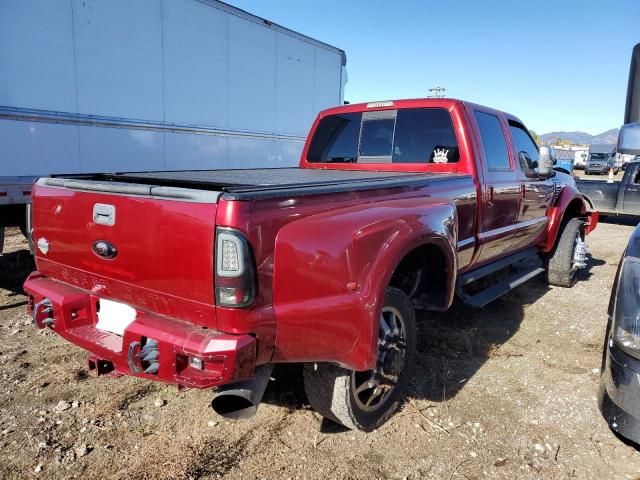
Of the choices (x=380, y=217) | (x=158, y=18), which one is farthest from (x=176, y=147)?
(x=380, y=217)

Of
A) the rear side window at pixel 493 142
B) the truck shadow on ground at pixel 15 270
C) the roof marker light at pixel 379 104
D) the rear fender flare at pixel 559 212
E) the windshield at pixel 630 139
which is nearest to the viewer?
the windshield at pixel 630 139

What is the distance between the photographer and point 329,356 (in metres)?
2.27

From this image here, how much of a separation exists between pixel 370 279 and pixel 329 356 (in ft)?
1.38

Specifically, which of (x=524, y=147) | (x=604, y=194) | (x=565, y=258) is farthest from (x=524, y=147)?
(x=604, y=194)

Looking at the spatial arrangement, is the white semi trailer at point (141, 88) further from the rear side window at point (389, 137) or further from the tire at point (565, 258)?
the tire at point (565, 258)

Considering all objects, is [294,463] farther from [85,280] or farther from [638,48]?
[638,48]

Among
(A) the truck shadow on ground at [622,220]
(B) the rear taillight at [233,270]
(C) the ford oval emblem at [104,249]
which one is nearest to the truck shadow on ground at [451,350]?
(B) the rear taillight at [233,270]

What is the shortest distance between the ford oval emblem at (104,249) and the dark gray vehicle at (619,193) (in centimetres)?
→ 1082

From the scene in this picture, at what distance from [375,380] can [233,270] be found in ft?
4.05

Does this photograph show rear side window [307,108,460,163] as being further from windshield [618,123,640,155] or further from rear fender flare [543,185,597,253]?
rear fender flare [543,185,597,253]

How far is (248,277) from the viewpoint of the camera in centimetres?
191

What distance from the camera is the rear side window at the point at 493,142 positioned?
13.1 ft

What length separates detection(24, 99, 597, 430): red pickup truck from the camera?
76.5 inches

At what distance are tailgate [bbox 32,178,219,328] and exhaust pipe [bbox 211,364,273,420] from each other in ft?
1.08
